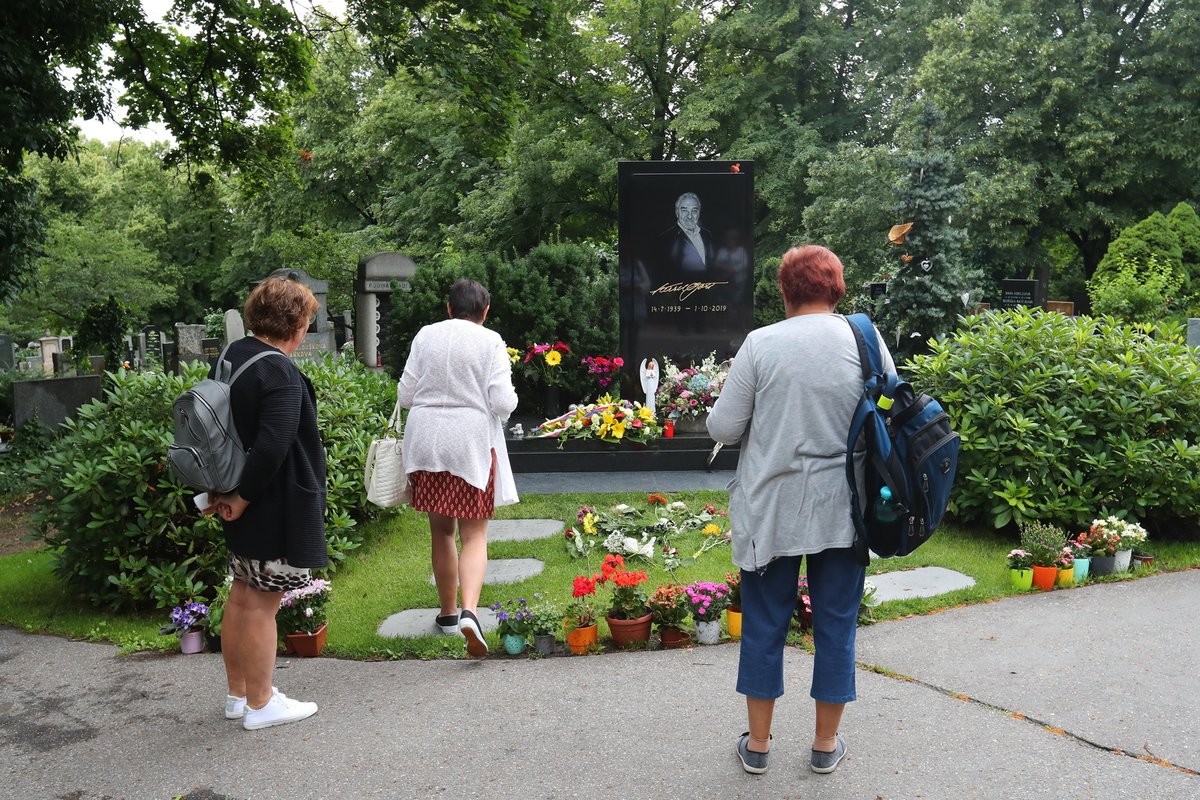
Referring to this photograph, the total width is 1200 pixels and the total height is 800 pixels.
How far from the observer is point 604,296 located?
12633 mm

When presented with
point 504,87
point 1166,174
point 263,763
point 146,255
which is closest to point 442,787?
point 263,763

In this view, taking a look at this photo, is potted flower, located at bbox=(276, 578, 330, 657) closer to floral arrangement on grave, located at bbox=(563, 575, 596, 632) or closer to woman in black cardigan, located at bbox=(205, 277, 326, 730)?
Result: woman in black cardigan, located at bbox=(205, 277, 326, 730)

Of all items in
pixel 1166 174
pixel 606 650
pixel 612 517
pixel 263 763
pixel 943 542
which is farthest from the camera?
pixel 1166 174

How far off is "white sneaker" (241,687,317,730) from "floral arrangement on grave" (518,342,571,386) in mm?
7316

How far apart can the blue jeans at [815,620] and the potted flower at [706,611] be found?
4.40ft

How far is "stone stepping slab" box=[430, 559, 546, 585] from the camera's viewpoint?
599 centimetres

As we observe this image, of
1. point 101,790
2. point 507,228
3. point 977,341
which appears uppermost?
point 507,228

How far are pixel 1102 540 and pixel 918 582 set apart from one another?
3.88ft

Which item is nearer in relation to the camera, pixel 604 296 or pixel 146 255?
pixel 604 296

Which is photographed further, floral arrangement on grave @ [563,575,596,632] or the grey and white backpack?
floral arrangement on grave @ [563,575,596,632]

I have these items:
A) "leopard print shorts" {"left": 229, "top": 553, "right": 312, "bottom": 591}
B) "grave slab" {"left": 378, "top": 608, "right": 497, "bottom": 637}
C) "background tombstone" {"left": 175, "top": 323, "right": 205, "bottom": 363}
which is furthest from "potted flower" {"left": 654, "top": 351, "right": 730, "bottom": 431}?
"background tombstone" {"left": 175, "top": 323, "right": 205, "bottom": 363}

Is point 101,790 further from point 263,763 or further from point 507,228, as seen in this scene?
point 507,228

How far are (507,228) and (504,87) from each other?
12.6 m

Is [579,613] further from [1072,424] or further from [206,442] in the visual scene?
[1072,424]
